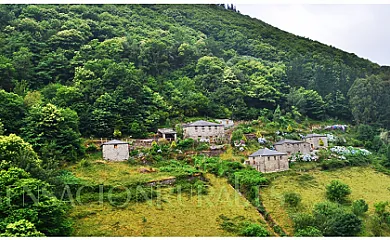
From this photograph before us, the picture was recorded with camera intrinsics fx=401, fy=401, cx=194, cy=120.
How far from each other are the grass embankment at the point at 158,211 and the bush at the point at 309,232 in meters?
2.86

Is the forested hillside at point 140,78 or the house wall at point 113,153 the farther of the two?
the forested hillside at point 140,78

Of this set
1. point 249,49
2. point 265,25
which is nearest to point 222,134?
point 249,49

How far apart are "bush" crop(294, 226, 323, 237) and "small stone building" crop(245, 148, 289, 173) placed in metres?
8.96

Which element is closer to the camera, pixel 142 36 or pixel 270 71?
pixel 270 71

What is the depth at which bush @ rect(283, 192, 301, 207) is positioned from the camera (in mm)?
24359

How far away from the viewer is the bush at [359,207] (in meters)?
23.5

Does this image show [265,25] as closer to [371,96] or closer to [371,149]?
[371,96]

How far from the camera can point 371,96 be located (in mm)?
47875

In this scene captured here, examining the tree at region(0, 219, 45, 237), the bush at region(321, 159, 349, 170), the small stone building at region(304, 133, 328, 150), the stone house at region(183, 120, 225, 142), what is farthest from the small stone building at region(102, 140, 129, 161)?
the small stone building at region(304, 133, 328, 150)

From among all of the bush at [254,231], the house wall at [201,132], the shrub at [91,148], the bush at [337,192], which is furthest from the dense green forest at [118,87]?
the bush at [337,192]

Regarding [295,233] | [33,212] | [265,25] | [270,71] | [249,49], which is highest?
[265,25]

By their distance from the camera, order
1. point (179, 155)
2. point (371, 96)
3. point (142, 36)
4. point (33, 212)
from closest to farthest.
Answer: point (33, 212) < point (179, 155) < point (371, 96) < point (142, 36)

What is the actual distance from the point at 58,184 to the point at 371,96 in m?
39.1

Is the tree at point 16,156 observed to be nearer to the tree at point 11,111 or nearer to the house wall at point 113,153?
the tree at point 11,111
